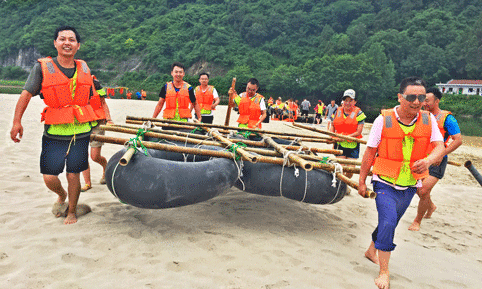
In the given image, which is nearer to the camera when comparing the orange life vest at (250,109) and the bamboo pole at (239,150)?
the bamboo pole at (239,150)

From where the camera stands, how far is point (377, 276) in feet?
9.27

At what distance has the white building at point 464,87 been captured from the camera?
53719 millimetres

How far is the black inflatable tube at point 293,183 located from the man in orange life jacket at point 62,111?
5.74 feet

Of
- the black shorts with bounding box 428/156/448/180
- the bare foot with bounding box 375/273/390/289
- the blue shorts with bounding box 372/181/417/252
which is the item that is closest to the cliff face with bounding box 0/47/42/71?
the black shorts with bounding box 428/156/448/180

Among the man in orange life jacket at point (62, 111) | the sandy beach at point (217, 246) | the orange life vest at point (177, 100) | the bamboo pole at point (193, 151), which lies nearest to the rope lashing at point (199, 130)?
the orange life vest at point (177, 100)

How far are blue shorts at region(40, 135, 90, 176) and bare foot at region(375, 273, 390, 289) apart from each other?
117 inches

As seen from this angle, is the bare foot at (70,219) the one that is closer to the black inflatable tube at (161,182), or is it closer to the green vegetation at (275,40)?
the black inflatable tube at (161,182)

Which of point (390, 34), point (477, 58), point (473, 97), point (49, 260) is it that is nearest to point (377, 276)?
point (49, 260)

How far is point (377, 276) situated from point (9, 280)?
2850 millimetres

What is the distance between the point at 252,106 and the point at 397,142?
12.2 ft

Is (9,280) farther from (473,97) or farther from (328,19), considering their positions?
(328,19)

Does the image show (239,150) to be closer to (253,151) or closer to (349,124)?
(253,151)

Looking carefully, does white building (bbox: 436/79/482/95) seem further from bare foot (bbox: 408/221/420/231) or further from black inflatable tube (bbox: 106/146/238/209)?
A: black inflatable tube (bbox: 106/146/238/209)

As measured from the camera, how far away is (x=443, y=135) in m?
3.89
